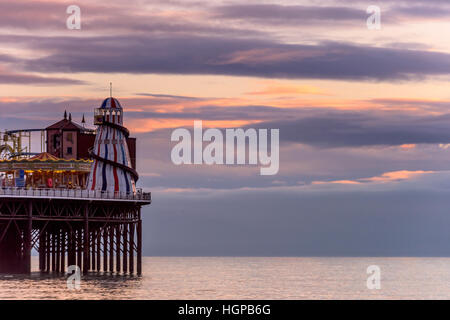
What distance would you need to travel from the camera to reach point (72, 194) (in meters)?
98.4

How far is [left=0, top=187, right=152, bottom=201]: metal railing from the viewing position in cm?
9512

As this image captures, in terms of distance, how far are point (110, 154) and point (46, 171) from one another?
302 inches

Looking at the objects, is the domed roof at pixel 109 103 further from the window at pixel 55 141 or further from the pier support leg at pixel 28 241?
the pier support leg at pixel 28 241

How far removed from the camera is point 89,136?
117188 millimetres

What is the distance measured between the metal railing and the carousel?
18.5 ft

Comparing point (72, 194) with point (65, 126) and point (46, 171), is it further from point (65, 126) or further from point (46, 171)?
point (65, 126)

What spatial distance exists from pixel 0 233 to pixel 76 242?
771cm

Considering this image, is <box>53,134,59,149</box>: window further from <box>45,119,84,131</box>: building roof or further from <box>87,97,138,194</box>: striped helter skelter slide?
<box>87,97,138,194</box>: striped helter skelter slide

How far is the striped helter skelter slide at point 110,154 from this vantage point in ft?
344

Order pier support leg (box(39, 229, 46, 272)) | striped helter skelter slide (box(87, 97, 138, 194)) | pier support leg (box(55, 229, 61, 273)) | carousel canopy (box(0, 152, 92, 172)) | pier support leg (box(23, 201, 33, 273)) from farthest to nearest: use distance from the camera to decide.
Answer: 1. pier support leg (box(39, 229, 46, 272))
2. pier support leg (box(55, 229, 61, 273))
3. carousel canopy (box(0, 152, 92, 172))
4. striped helter skelter slide (box(87, 97, 138, 194))
5. pier support leg (box(23, 201, 33, 273))

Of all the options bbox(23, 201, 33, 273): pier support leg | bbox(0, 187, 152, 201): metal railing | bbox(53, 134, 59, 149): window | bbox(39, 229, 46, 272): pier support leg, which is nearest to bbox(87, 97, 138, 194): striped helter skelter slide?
bbox(0, 187, 152, 201): metal railing

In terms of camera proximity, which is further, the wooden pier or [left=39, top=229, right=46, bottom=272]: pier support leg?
[left=39, top=229, right=46, bottom=272]: pier support leg

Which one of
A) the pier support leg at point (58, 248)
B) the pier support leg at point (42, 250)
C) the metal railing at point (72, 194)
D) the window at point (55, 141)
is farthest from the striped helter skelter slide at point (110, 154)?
the pier support leg at point (42, 250)
